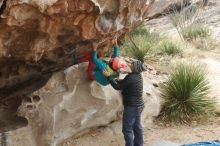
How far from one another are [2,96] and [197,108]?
11.8 ft

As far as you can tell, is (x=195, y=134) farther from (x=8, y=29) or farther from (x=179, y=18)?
(x=179, y=18)

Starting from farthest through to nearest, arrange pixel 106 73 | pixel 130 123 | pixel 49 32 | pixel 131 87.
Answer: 1. pixel 130 123
2. pixel 106 73
3. pixel 131 87
4. pixel 49 32

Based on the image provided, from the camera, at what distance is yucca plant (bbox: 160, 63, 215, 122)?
28.0ft

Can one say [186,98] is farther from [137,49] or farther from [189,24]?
[189,24]

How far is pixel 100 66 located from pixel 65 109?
3.21ft

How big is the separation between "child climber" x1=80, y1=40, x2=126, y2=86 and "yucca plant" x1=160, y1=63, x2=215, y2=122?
2.01 metres

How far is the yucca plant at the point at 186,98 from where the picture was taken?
853cm

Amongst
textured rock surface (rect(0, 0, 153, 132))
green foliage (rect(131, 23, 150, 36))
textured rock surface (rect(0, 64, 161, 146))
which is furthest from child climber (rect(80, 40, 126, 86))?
green foliage (rect(131, 23, 150, 36))

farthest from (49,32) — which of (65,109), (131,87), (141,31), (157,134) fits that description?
(141,31)

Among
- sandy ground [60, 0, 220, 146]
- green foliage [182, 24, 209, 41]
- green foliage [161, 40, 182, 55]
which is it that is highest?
green foliage [182, 24, 209, 41]

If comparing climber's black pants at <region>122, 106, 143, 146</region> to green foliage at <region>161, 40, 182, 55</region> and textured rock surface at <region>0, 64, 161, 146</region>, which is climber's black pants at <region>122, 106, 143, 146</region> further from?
green foliage at <region>161, 40, 182, 55</region>

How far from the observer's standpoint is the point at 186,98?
8617 millimetres

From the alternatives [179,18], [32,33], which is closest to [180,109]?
[32,33]

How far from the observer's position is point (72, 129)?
7250 mm
